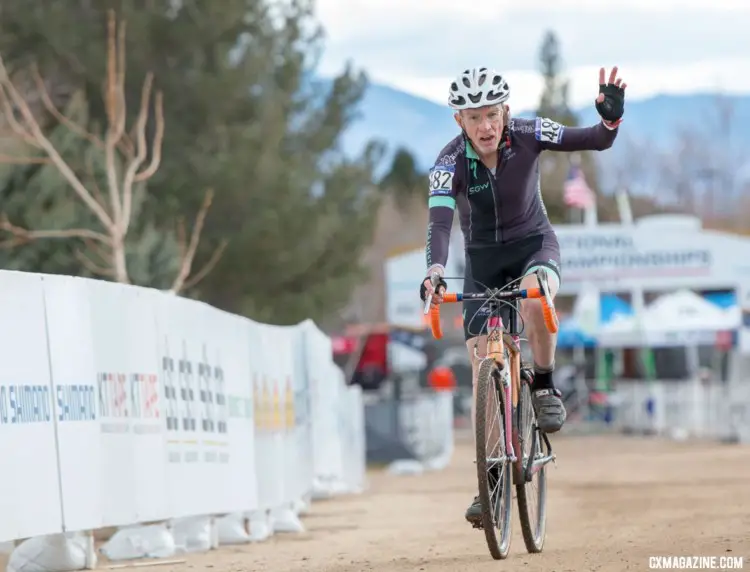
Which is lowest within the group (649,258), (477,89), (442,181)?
(649,258)

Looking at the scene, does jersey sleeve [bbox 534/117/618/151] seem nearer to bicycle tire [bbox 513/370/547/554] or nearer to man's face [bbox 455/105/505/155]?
man's face [bbox 455/105/505/155]

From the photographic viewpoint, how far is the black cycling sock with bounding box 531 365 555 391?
9.64m

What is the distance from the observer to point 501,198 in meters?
9.40

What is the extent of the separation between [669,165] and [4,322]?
14279 centimetres

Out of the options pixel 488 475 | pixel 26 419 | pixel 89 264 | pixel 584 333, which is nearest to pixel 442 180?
pixel 488 475

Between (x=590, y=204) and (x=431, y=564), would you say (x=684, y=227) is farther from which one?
(x=431, y=564)

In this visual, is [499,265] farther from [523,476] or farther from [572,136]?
[523,476]

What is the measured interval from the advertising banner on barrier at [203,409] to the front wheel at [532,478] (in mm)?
2989

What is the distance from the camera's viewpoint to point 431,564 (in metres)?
9.48

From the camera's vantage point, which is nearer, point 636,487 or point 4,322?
point 4,322

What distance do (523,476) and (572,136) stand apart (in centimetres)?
179

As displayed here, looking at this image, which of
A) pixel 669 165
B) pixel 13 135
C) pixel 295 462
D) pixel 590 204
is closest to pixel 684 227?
pixel 590 204

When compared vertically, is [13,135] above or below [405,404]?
above

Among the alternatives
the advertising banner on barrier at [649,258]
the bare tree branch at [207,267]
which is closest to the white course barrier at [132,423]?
the bare tree branch at [207,267]
